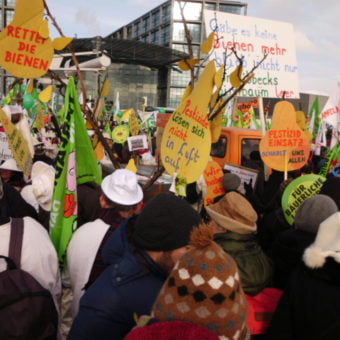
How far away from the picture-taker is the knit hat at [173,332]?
86 cm

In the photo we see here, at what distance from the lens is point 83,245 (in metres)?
2.20

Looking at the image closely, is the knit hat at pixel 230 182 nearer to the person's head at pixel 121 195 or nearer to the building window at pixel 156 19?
the person's head at pixel 121 195

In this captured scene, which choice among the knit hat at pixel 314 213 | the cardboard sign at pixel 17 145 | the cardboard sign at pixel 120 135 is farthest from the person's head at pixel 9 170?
the cardboard sign at pixel 120 135

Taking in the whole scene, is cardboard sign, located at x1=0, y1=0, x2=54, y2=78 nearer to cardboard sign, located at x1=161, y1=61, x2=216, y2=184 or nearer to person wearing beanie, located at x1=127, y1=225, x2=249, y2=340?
cardboard sign, located at x1=161, y1=61, x2=216, y2=184

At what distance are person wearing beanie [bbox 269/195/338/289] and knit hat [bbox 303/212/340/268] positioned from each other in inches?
13.7

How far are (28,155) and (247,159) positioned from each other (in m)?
3.55

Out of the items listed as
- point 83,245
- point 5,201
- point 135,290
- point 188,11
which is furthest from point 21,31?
point 188,11

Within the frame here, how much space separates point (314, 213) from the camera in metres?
2.08

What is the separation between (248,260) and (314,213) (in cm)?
45

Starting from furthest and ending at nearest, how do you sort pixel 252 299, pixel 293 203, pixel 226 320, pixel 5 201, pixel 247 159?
pixel 247 159 < pixel 293 203 < pixel 5 201 < pixel 252 299 < pixel 226 320

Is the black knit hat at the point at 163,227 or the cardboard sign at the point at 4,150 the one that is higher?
the black knit hat at the point at 163,227

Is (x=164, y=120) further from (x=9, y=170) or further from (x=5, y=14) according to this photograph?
(x=5, y=14)

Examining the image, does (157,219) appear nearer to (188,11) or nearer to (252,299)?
(252,299)

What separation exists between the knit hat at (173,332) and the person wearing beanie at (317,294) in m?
0.91
